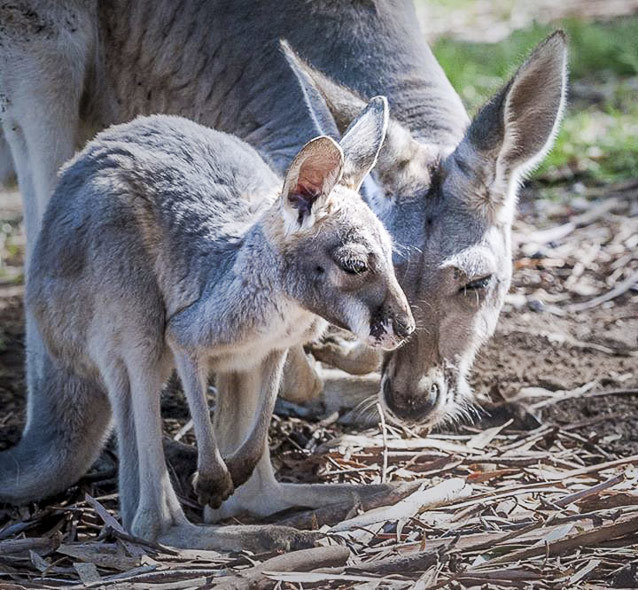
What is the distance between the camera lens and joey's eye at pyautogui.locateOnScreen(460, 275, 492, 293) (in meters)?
3.56

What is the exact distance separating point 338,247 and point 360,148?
0.30 m

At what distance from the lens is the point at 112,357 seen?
11.0ft

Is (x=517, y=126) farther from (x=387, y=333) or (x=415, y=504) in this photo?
(x=415, y=504)

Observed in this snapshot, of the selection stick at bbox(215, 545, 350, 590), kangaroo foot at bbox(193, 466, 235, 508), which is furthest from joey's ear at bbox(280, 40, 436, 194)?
stick at bbox(215, 545, 350, 590)

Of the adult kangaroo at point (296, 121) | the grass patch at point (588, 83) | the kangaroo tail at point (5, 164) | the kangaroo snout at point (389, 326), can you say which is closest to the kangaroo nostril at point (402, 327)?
the kangaroo snout at point (389, 326)

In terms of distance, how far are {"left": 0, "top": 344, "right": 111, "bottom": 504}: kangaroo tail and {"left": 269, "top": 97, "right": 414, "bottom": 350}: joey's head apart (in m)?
0.88

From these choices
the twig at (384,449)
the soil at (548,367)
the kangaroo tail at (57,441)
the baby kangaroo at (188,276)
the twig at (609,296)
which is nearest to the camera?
the baby kangaroo at (188,276)

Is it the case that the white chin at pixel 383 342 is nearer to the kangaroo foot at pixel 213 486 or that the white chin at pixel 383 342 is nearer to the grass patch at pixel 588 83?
the kangaroo foot at pixel 213 486

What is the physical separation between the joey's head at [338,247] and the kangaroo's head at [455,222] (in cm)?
45

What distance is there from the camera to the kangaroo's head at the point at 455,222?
138 inches

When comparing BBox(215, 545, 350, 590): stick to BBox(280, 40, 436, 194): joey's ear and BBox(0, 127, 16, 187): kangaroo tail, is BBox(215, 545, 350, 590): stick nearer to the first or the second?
BBox(280, 40, 436, 194): joey's ear

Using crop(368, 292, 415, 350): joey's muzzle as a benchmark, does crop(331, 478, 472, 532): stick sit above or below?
below

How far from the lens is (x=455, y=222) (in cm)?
355

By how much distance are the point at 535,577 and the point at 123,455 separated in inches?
46.4
